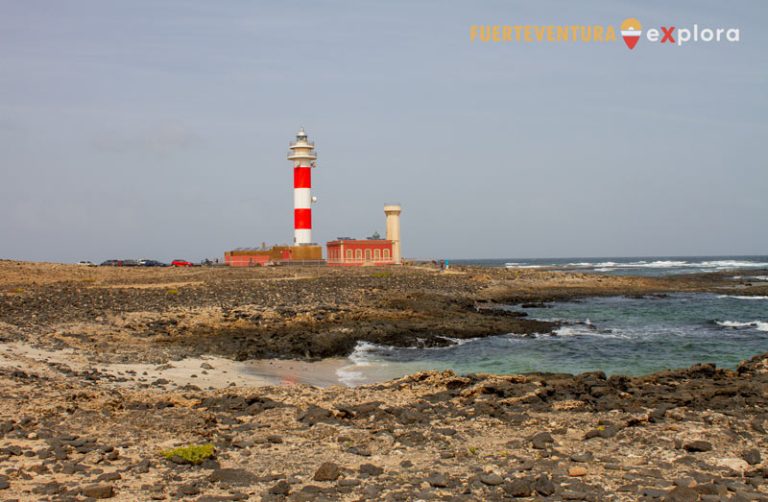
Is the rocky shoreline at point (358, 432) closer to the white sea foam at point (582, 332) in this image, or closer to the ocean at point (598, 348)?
the ocean at point (598, 348)

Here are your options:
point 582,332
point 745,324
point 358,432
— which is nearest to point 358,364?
point 358,432

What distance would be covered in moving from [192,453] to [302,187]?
169ft

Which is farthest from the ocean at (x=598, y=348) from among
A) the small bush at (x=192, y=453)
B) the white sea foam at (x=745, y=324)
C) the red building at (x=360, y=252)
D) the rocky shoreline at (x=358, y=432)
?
the red building at (x=360, y=252)

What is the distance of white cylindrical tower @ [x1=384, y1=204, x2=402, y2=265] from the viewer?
200 ft

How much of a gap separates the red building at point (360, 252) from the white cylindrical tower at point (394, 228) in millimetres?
408

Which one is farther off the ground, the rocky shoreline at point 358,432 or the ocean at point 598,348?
the rocky shoreline at point 358,432

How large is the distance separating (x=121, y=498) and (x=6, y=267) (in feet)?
125

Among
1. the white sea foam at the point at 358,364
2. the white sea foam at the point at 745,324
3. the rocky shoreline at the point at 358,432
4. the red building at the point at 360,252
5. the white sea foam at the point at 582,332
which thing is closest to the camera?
the rocky shoreline at the point at 358,432

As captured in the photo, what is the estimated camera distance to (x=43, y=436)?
31.6 feet

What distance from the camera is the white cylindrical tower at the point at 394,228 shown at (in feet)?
200

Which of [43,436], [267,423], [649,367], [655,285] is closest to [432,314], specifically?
[649,367]

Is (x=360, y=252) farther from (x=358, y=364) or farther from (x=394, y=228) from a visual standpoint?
(x=358, y=364)

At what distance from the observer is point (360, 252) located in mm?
59688

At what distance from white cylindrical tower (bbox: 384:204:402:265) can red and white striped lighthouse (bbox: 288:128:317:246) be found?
625 centimetres
